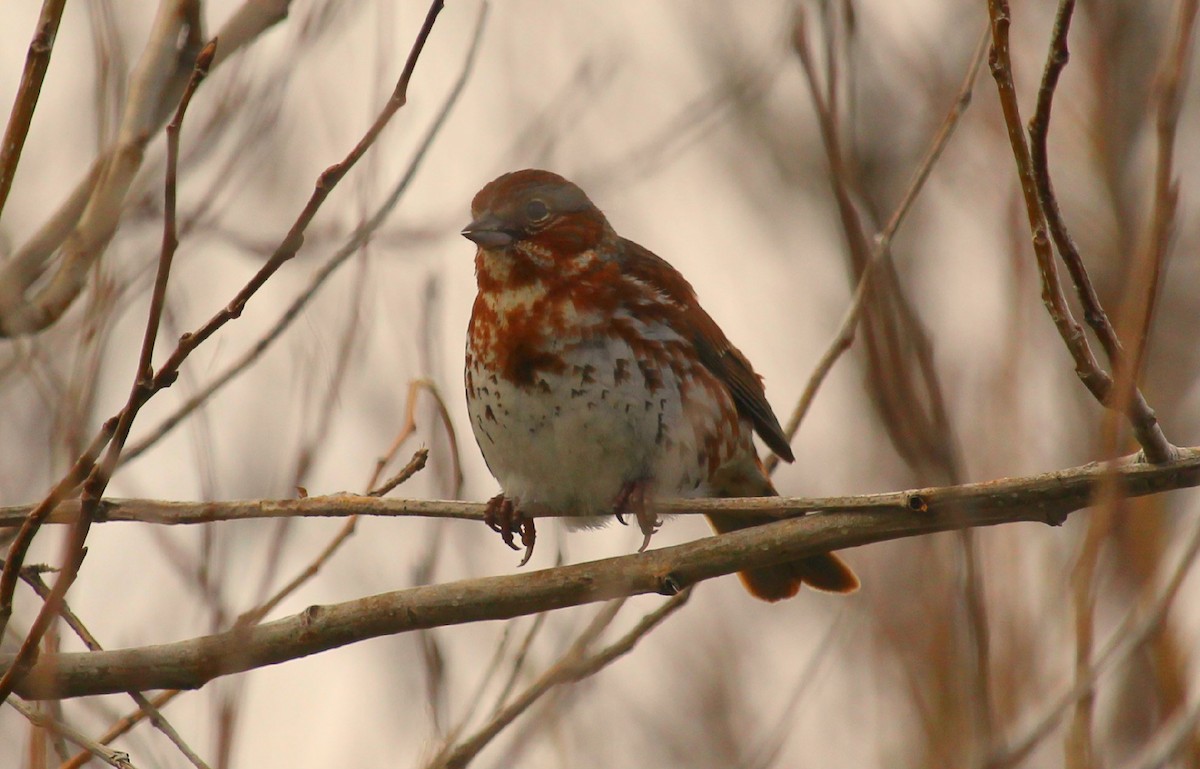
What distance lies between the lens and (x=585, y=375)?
4.81 metres

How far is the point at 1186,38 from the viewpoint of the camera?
6.65ft

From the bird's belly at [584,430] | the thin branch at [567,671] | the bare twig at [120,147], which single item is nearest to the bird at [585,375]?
the bird's belly at [584,430]

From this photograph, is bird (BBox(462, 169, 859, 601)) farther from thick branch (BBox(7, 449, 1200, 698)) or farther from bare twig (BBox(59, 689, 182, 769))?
bare twig (BBox(59, 689, 182, 769))

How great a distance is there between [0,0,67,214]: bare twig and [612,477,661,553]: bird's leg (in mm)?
2676

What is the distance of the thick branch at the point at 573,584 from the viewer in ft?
10.2

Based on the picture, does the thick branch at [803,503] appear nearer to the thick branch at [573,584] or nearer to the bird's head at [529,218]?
the thick branch at [573,584]

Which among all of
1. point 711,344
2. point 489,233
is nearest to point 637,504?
point 711,344

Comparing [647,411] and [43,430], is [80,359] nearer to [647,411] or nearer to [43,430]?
[43,430]

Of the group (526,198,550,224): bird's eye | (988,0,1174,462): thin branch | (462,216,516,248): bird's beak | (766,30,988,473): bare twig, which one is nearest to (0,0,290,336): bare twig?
(462,216,516,248): bird's beak

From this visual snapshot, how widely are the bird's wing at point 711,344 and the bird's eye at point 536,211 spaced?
369 millimetres

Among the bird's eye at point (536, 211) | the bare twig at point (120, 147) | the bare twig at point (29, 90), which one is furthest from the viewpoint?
the bird's eye at point (536, 211)

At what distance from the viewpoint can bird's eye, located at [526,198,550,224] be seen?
5238mm

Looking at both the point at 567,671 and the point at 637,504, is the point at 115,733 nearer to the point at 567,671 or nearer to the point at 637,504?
the point at 567,671

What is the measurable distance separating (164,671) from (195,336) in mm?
1027
